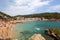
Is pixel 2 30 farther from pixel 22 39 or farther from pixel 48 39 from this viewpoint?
pixel 48 39

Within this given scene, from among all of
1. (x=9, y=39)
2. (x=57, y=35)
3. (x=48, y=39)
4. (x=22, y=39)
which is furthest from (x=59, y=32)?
(x=9, y=39)

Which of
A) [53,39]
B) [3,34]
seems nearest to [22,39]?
[3,34]

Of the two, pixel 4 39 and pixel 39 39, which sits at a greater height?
pixel 39 39

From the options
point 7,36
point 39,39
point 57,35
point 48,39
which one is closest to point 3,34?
point 7,36

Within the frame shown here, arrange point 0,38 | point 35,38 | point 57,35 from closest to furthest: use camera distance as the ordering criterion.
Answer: point 35,38 < point 0,38 < point 57,35

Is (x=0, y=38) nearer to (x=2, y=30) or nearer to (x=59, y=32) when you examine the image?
(x=2, y=30)

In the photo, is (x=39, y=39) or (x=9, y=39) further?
(x=9, y=39)

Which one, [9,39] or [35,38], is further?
[9,39]

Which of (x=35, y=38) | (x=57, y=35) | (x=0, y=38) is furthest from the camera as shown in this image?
(x=57, y=35)

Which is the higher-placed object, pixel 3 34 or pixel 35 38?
pixel 35 38
